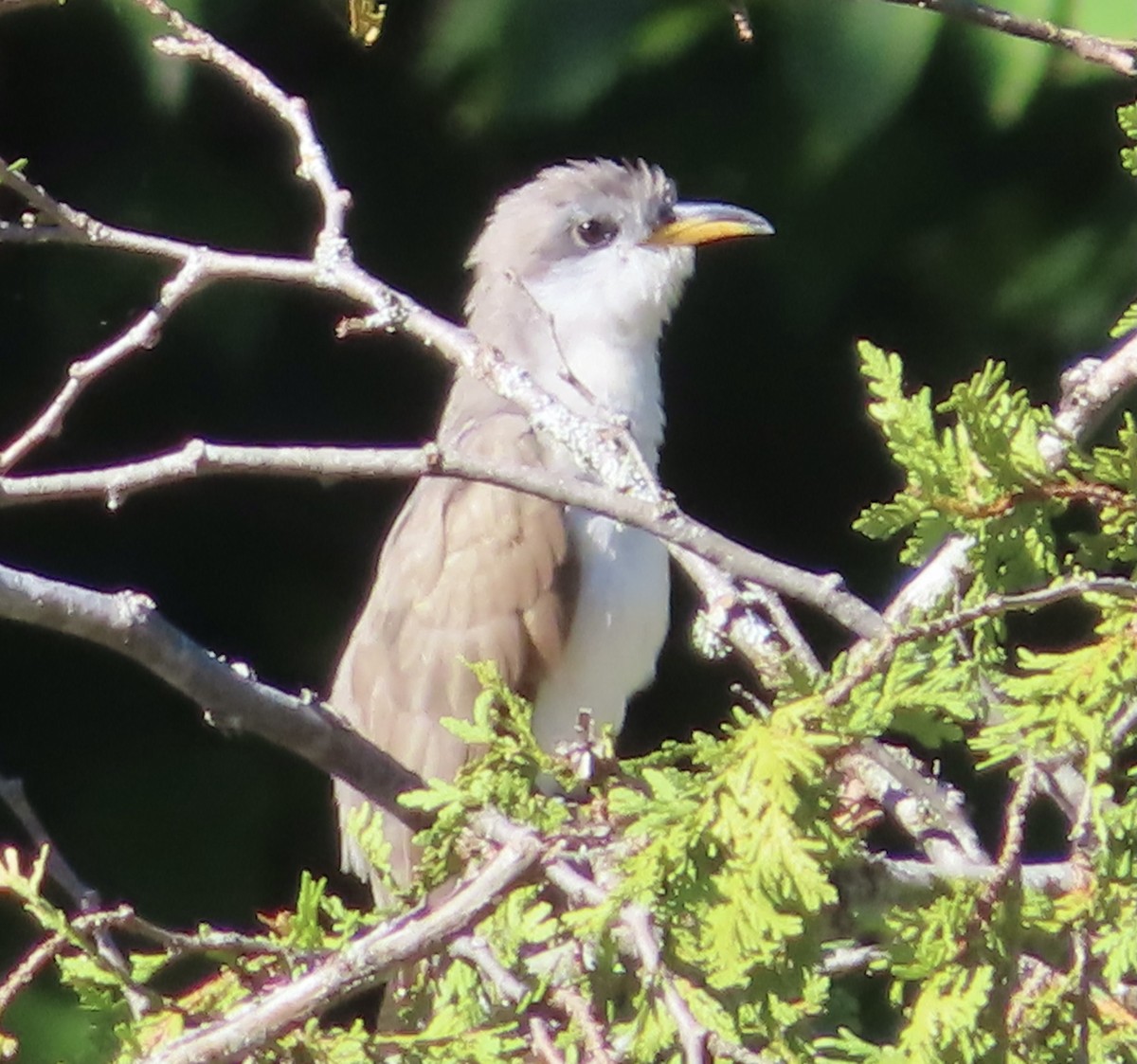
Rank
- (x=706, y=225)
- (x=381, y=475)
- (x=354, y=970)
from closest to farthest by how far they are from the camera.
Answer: (x=354, y=970) → (x=381, y=475) → (x=706, y=225)

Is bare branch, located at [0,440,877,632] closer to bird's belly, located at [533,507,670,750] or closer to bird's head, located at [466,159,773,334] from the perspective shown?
bird's belly, located at [533,507,670,750]

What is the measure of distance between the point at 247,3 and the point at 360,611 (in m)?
1.19

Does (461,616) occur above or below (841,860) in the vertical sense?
above

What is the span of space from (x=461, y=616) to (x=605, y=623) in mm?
245

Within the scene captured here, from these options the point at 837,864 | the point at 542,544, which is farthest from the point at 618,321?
the point at 837,864

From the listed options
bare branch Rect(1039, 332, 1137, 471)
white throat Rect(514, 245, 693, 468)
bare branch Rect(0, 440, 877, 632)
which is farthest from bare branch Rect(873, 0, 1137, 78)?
white throat Rect(514, 245, 693, 468)

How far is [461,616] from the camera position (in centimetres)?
336

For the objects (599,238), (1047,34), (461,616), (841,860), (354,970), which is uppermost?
(599,238)

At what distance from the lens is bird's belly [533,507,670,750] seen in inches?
131

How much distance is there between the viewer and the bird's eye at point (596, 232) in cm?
371

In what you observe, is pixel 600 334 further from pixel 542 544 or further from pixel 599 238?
pixel 542 544

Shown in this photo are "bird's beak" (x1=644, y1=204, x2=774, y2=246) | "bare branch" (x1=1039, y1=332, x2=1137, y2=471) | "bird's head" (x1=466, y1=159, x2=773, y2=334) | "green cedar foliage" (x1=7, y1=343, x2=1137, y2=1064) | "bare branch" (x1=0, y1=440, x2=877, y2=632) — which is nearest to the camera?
"green cedar foliage" (x1=7, y1=343, x2=1137, y2=1064)

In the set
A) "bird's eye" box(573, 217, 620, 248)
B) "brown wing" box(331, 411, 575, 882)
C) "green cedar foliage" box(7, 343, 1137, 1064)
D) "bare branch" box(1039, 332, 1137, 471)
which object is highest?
"bird's eye" box(573, 217, 620, 248)

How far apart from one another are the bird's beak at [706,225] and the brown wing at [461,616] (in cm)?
47
